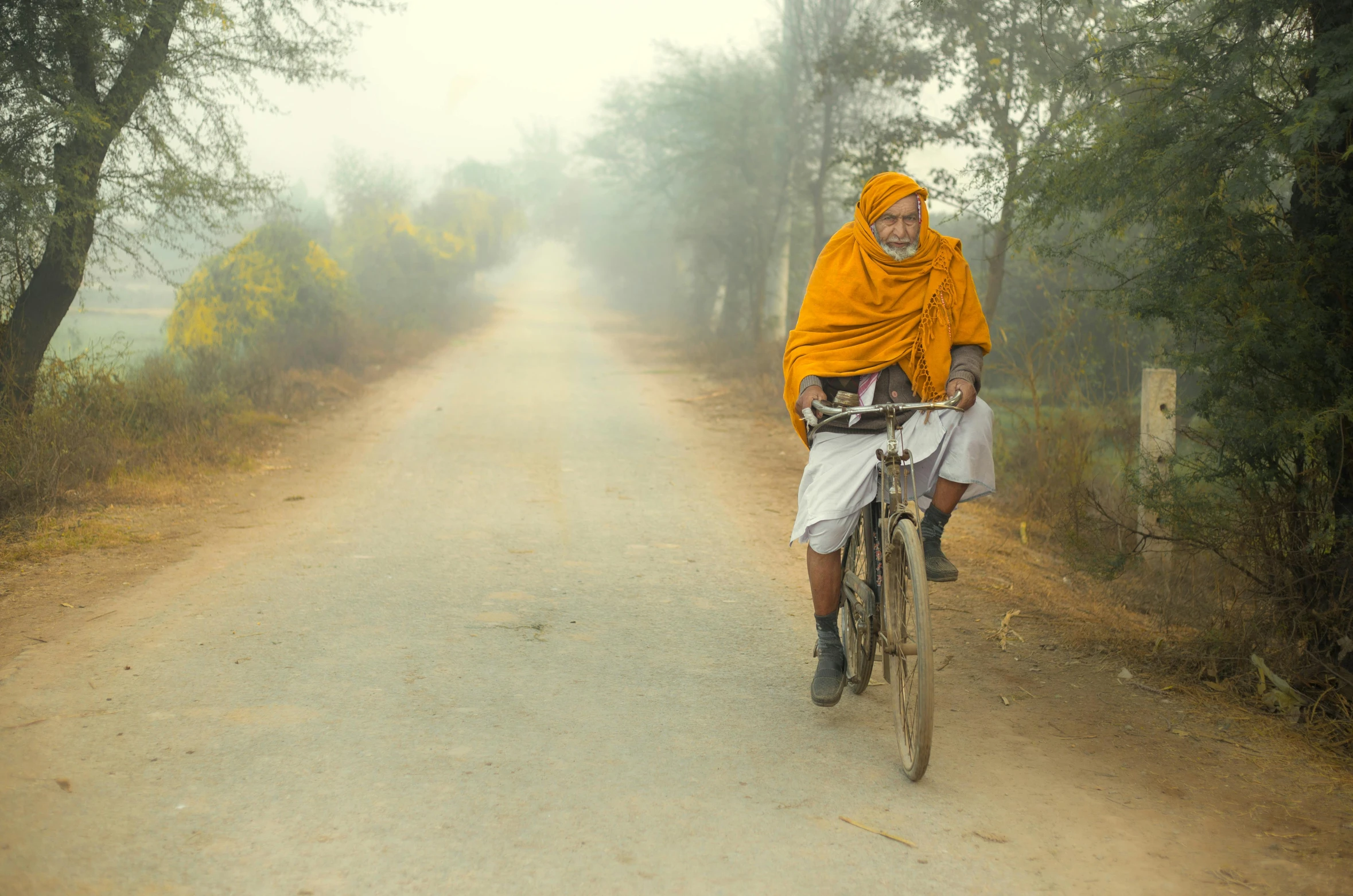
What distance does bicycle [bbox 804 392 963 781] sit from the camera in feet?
11.3

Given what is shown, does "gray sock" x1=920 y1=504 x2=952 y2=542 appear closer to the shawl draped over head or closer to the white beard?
the shawl draped over head

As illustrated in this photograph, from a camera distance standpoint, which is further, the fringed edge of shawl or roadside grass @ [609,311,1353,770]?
roadside grass @ [609,311,1353,770]

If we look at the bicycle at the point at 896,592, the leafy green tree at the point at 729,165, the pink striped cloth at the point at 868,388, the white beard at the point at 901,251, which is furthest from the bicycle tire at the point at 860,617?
the leafy green tree at the point at 729,165

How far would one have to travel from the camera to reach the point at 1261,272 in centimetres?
435

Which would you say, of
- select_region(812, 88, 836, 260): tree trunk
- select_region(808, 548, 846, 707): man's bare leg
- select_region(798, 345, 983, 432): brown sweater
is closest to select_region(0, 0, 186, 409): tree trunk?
select_region(798, 345, 983, 432): brown sweater

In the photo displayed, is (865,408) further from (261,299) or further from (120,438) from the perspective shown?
(261,299)

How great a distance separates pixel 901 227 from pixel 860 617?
1.58 m

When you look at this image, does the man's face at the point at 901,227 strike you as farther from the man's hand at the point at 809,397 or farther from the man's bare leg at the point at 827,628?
the man's bare leg at the point at 827,628

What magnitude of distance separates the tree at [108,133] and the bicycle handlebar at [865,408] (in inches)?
269

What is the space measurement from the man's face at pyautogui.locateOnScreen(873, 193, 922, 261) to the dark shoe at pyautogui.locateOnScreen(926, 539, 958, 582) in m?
1.20

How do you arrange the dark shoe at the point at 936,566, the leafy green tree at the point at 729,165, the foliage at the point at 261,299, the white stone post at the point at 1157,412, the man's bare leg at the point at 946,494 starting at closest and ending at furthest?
the dark shoe at the point at 936,566, the man's bare leg at the point at 946,494, the white stone post at the point at 1157,412, the foliage at the point at 261,299, the leafy green tree at the point at 729,165

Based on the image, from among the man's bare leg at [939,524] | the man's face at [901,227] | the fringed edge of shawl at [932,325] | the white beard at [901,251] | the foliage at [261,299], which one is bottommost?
the man's bare leg at [939,524]

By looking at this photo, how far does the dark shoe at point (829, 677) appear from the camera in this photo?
4148 millimetres

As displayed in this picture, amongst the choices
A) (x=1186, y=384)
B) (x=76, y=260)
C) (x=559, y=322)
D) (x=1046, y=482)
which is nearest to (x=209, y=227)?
(x=76, y=260)
